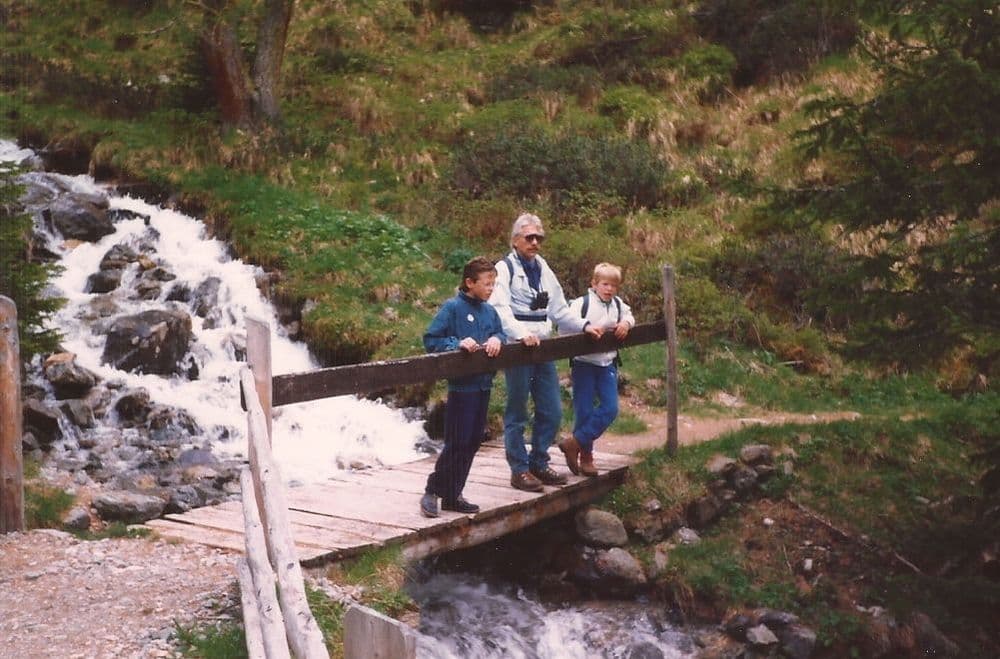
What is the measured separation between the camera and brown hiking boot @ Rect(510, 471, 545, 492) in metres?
9.04

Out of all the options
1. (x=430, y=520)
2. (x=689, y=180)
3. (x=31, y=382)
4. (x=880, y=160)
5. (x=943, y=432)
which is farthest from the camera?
(x=689, y=180)

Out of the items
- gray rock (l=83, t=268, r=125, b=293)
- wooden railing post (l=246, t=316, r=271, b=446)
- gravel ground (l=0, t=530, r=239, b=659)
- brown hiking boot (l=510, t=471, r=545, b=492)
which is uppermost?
wooden railing post (l=246, t=316, r=271, b=446)

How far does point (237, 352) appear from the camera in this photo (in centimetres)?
1434

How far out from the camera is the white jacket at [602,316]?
930cm

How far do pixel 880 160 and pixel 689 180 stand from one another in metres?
10.1

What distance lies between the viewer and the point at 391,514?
8.14m

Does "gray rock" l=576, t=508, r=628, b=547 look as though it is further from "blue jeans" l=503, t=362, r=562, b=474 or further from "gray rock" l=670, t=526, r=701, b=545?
"blue jeans" l=503, t=362, r=562, b=474

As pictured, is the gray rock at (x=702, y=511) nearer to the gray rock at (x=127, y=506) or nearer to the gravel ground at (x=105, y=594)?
the gravel ground at (x=105, y=594)

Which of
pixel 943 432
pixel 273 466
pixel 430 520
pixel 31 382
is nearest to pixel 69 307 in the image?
pixel 31 382

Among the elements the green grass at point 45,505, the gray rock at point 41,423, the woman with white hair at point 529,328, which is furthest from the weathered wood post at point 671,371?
the gray rock at point 41,423

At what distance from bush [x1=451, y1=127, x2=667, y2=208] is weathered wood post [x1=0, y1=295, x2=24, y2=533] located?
36.6 feet

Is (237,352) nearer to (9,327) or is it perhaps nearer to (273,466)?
(9,327)

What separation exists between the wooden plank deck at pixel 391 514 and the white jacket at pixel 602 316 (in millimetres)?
1122

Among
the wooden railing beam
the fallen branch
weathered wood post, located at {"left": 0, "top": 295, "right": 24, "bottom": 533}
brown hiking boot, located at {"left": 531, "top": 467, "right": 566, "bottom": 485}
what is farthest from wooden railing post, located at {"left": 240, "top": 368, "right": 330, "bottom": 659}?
the fallen branch
